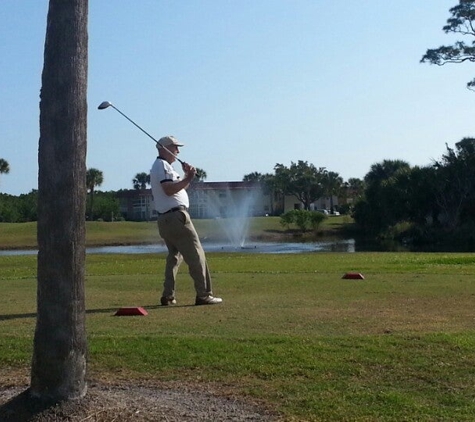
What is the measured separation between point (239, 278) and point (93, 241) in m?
52.0

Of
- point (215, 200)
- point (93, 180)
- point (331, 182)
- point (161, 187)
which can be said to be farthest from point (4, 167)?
point (161, 187)

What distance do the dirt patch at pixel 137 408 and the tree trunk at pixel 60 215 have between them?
0.09 meters

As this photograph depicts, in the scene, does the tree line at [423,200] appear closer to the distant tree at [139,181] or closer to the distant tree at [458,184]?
the distant tree at [458,184]

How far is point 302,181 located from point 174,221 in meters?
110

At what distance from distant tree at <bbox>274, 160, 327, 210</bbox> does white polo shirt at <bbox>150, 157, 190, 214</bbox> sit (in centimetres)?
10914

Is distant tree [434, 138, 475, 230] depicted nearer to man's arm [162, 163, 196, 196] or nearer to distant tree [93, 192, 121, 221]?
distant tree [93, 192, 121, 221]

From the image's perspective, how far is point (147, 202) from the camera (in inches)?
4550

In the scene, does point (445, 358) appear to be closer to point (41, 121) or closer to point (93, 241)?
point (41, 121)

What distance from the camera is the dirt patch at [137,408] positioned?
4680 millimetres

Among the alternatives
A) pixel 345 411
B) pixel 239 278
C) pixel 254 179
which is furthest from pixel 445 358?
pixel 254 179

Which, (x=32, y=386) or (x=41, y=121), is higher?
(x=41, y=121)

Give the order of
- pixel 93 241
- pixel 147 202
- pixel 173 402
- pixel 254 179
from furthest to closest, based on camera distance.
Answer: pixel 254 179 < pixel 147 202 < pixel 93 241 < pixel 173 402

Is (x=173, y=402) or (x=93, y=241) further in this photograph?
(x=93, y=241)

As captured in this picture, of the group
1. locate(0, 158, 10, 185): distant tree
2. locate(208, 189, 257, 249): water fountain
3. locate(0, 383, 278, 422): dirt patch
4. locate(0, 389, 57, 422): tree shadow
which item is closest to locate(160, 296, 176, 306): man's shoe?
locate(0, 383, 278, 422): dirt patch
